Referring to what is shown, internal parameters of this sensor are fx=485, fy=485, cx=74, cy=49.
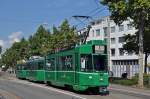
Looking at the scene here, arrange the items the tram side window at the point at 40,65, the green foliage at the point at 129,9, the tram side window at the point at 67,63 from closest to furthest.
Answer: the tram side window at the point at 67,63 → the green foliage at the point at 129,9 → the tram side window at the point at 40,65

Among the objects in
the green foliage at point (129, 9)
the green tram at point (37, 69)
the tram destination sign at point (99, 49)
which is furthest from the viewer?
the green tram at point (37, 69)

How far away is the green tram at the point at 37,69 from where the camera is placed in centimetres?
4672

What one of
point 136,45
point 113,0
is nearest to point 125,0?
point 113,0

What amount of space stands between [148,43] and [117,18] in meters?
8.49

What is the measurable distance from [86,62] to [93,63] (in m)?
0.49

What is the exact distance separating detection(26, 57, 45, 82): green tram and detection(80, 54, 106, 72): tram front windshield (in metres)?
16.7

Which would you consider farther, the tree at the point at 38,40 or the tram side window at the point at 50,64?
the tree at the point at 38,40

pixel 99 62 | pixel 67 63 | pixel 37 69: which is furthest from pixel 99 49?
pixel 37 69

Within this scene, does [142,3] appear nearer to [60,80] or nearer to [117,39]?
[60,80]

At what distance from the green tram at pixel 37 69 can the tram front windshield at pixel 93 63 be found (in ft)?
54.7

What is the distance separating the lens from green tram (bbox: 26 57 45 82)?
153ft

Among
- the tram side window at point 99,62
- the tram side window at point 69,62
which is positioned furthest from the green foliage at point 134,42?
the tram side window at point 99,62

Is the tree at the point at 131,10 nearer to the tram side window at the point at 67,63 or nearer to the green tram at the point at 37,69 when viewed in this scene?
the green tram at the point at 37,69

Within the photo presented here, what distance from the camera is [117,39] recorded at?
11012 centimetres
